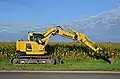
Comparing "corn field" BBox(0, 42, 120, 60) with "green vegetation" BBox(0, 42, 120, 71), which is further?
"corn field" BBox(0, 42, 120, 60)

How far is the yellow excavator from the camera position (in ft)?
95.2

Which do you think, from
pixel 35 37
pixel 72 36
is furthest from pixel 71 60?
pixel 35 37

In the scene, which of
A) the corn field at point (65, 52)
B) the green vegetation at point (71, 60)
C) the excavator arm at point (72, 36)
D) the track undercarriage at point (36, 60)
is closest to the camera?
the green vegetation at point (71, 60)

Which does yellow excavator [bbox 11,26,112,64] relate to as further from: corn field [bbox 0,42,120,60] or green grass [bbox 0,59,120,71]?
corn field [bbox 0,42,120,60]

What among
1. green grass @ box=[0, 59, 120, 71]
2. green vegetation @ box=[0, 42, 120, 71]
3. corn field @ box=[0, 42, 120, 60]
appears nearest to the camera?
green grass @ box=[0, 59, 120, 71]

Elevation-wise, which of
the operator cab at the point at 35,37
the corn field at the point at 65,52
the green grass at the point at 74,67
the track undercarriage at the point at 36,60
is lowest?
the green grass at the point at 74,67

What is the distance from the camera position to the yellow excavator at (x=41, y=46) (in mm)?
29016

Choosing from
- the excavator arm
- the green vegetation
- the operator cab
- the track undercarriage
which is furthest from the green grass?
the operator cab

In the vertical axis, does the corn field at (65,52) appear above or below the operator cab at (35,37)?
below

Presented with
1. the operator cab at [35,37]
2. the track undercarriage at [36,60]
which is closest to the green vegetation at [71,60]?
the track undercarriage at [36,60]

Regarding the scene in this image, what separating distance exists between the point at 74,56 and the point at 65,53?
112 centimetres

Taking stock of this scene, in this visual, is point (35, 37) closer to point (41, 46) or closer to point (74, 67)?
point (41, 46)

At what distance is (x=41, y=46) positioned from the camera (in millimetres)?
29625

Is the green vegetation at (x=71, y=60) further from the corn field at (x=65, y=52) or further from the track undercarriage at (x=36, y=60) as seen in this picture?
the track undercarriage at (x=36, y=60)
